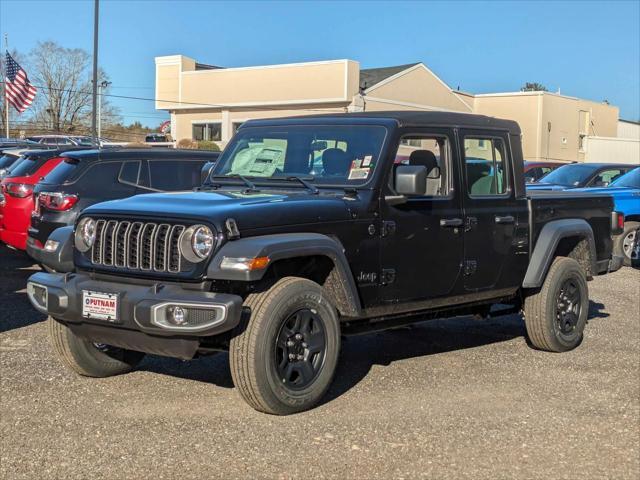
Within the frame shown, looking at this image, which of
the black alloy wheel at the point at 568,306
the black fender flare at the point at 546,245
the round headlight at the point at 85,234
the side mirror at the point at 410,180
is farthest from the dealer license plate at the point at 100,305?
the black alloy wheel at the point at 568,306

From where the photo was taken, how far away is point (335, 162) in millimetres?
5902

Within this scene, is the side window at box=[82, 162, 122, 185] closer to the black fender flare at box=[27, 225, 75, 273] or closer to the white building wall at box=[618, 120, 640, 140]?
the black fender flare at box=[27, 225, 75, 273]

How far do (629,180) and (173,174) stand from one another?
797 centimetres

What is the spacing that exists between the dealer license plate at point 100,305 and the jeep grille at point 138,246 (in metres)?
0.24

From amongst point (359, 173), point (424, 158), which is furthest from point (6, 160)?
point (359, 173)

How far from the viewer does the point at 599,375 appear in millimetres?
6473

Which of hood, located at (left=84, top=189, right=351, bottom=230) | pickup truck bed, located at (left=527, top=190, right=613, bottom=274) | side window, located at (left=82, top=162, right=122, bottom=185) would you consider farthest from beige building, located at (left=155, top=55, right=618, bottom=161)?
hood, located at (left=84, top=189, right=351, bottom=230)

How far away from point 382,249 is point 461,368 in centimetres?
147

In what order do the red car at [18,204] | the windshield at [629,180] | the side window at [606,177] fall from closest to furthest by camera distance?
the red car at [18,204] < the windshield at [629,180] < the side window at [606,177]

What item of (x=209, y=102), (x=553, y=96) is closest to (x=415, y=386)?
(x=209, y=102)

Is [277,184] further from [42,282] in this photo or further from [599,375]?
[599,375]

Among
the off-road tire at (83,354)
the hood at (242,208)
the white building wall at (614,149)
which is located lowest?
the off-road tire at (83,354)

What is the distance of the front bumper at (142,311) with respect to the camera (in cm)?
459

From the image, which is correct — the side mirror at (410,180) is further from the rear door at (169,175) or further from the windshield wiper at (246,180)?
the rear door at (169,175)
